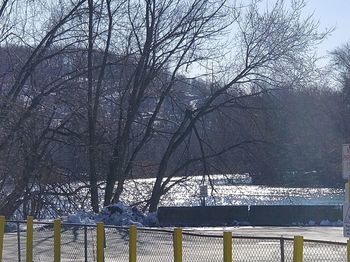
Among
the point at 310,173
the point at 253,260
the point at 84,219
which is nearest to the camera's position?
the point at 253,260

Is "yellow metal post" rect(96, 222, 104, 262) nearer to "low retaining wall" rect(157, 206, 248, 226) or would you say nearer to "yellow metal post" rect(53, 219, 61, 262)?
"yellow metal post" rect(53, 219, 61, 262)

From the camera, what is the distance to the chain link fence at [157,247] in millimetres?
12734

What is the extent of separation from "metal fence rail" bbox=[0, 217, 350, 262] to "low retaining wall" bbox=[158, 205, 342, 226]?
662 inches

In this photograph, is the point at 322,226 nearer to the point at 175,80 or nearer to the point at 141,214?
the point at 141,214

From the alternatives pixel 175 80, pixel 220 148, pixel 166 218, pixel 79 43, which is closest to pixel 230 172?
pixel 220 148

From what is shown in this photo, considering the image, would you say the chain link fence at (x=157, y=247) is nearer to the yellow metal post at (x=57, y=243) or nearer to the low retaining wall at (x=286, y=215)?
the yellow metal post at (x=57, y=243)

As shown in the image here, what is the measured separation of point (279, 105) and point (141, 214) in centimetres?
964

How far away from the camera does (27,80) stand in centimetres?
3344

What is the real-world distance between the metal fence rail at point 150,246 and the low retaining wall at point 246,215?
16803 mm

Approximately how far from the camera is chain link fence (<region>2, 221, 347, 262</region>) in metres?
12.7

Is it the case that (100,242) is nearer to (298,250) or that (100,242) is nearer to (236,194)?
(298,250)

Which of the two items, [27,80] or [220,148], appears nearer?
[27,80]

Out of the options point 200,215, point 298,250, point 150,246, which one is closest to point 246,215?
point 200,215

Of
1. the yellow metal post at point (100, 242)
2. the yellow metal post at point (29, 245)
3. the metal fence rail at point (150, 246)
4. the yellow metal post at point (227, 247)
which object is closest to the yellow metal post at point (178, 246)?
the metal fence rail at point (150, 246)
